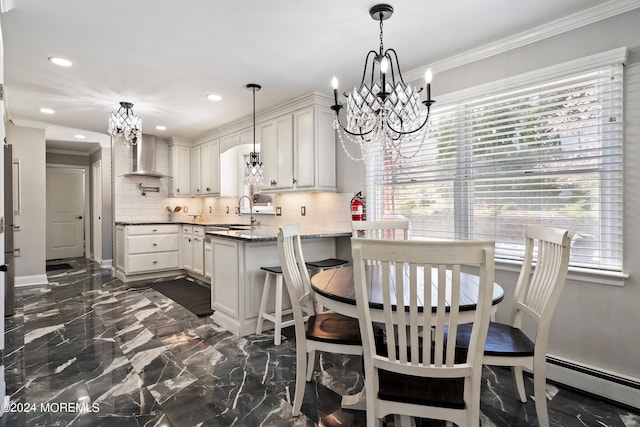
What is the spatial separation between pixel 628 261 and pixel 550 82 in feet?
4.12

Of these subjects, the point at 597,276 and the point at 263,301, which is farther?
the point at 263,301

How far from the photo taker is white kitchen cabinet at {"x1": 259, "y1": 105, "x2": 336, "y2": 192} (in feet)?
12.2

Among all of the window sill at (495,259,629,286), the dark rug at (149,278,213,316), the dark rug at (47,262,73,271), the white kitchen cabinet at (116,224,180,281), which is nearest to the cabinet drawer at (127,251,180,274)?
the white kitchen cabinet at (116,224,180,281)

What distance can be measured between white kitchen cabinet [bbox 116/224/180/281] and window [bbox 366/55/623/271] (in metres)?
3.83

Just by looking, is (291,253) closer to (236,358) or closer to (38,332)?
(236,358)

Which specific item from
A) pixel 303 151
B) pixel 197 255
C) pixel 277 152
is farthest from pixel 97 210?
pixel 303 151

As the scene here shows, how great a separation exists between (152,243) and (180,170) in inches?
58.1

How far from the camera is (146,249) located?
5.09 metres

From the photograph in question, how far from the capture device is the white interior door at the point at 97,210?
648cm

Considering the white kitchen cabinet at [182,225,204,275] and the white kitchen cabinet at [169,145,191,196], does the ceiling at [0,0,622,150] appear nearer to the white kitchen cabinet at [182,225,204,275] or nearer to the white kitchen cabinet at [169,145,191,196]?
the white kitchen cabinet at [182,225,204,275]

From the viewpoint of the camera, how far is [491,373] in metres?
2.34

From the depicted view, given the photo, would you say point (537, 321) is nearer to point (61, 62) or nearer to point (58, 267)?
point (61, 62)

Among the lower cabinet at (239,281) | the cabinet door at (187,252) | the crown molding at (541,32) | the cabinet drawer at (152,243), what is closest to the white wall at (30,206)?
the cabinet drawer at (152,243)

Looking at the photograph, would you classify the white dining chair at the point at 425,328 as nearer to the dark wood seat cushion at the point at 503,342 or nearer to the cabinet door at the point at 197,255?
the dark wood seat cushion at the point at 503,342
